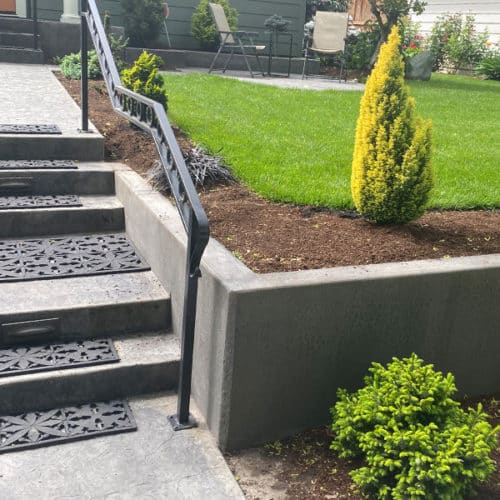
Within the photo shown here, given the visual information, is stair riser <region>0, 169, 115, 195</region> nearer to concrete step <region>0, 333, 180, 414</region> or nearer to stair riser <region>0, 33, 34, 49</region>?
concrete step <region>0, 333, 180, 414</region>

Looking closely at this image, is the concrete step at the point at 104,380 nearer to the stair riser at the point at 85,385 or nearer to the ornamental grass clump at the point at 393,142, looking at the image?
the stair riser at the point at 85,385

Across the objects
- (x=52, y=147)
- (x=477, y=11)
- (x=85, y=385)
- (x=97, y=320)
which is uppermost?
(x=477, y=11)

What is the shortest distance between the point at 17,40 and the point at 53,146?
4.77 meters

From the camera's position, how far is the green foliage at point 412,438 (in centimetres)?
213

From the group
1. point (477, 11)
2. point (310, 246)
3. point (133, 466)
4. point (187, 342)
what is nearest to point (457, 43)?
point (477, 11)

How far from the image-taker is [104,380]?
2.79 metres

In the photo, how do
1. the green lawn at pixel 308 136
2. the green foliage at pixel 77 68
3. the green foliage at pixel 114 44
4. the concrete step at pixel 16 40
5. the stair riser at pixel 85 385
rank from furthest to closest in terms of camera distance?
the concrete step at pixel 16 40 → the green foliage at pixel 77 68 → the green foliage at pixel 114 44 → the green lawn at pixel 308 136 → the stair riser at pixel 85 385

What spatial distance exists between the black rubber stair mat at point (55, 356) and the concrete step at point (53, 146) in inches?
72.9

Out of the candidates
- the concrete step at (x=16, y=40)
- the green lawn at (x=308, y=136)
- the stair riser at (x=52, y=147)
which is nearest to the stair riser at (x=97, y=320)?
the green lawn at (x=308, y=136)

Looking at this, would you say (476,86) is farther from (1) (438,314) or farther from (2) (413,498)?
(2) (413,498)

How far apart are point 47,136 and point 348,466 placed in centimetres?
309

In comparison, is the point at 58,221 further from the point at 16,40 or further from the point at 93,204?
the point at 16,40

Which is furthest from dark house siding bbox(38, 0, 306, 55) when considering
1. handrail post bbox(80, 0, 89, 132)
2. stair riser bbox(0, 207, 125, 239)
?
stair riser bbox(0, 207, 125, 239)

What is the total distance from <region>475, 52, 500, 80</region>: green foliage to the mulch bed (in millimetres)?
10717
